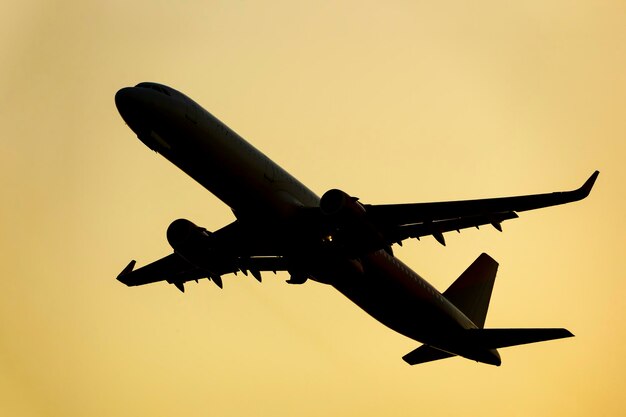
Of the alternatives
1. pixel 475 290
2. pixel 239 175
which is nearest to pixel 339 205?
pixel 239 175

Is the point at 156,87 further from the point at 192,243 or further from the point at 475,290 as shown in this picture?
the point at 475,290

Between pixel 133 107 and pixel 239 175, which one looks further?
pixel 239 175

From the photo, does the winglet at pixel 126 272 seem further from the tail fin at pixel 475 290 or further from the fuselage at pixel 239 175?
the tail fin at pixel 475 290

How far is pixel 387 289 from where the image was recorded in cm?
3875

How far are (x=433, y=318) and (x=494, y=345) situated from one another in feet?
11.9

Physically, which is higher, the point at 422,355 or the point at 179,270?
the point at 422,355

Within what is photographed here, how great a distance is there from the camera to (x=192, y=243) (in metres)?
37.2

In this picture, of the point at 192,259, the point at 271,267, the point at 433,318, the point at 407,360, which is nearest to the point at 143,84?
the point at 192,259

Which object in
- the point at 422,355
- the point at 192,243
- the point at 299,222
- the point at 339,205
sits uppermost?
the point at 422,355

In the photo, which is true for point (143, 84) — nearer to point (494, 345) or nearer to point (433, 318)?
point (433, 318)

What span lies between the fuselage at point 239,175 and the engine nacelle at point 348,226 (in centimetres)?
78

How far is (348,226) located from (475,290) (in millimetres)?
17391

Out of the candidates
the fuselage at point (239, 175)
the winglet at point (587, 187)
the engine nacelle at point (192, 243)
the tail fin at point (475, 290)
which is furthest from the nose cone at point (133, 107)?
the tail fin at point (475, 290)

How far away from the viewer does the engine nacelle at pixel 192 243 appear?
37219mm
